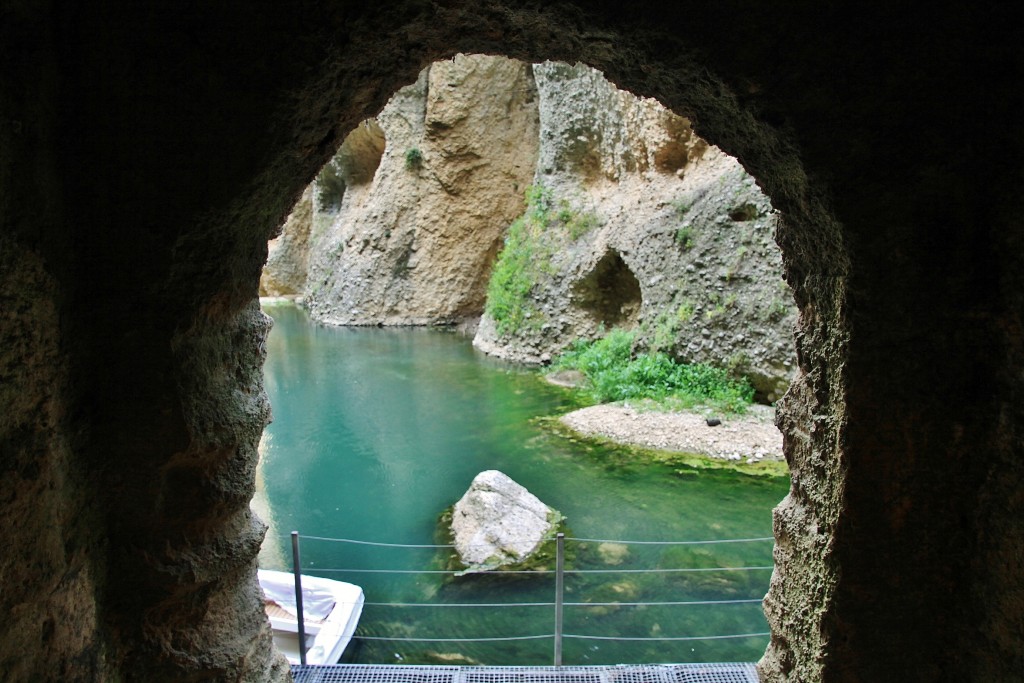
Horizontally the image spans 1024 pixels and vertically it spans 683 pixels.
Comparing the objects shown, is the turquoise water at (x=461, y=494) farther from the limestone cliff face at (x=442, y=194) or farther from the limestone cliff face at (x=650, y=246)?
the limestone cliff face at (x=442, y=194)

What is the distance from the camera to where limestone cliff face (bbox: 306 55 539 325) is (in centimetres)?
1878

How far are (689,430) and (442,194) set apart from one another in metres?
13.2

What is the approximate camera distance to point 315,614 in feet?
15.1

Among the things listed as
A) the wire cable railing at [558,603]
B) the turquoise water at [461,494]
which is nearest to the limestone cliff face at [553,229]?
the turquoise water at [461,494]

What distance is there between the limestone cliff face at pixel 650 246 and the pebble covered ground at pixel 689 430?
99 cm

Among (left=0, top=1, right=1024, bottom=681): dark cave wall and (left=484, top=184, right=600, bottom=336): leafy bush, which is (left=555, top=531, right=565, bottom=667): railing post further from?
(left=484, top=184, right=600, bottom=336): leafy bush

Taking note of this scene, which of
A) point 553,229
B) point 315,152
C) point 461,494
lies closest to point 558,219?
point 553,229

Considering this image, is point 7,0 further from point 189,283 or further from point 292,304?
point 292,304

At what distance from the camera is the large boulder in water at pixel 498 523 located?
5.54 metres

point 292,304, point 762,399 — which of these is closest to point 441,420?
point 762,399

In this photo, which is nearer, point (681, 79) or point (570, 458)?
point (681, 79)

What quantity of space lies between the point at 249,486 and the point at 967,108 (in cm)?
265

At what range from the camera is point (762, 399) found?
31.1 ft

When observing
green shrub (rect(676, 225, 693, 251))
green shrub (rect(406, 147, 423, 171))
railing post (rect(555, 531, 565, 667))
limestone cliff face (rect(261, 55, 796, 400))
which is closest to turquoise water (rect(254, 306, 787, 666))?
railing post (rect(555, 531, 565, 667))
